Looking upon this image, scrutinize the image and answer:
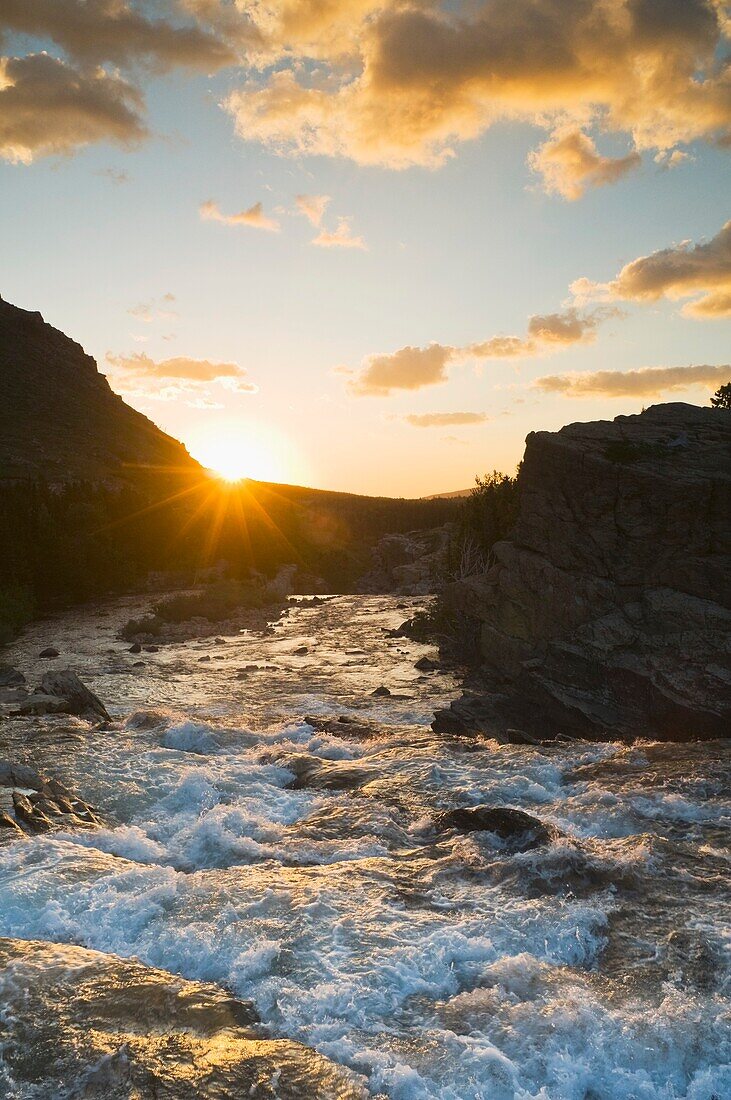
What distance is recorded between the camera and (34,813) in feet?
47.2

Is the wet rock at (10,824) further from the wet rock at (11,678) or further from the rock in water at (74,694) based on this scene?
the wet rock at (11,678)

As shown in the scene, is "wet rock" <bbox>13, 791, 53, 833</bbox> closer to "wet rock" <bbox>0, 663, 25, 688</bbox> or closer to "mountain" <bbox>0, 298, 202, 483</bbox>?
"wet rock" <bbox>0, 663, 25, 688</bbox>

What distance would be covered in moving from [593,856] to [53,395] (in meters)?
108

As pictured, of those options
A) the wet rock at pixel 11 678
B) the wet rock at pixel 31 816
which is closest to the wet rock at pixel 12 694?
the wet rock at pixel 11 678

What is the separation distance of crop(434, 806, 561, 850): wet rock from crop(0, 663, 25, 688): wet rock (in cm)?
2044

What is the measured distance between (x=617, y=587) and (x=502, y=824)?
51.5 feet

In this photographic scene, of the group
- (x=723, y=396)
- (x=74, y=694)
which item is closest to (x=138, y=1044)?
(x=74, y=694)

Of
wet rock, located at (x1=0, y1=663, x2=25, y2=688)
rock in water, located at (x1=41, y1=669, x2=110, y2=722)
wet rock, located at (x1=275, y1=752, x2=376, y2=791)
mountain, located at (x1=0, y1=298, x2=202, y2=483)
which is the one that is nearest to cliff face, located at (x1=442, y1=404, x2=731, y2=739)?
wet rock, located at (x1=275, y1=752, x2=376, y2=791)

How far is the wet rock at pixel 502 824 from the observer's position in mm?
13336

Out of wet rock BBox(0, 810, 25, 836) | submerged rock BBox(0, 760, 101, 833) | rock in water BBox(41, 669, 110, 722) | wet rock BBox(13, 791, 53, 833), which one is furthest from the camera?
rock in water BBox(41, 669, 110, 722)

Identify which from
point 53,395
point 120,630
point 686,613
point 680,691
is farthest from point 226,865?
point 53,395

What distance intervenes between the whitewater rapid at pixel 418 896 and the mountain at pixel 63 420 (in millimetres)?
65990

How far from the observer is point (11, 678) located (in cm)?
2877

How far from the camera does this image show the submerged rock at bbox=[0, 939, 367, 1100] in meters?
7.50
